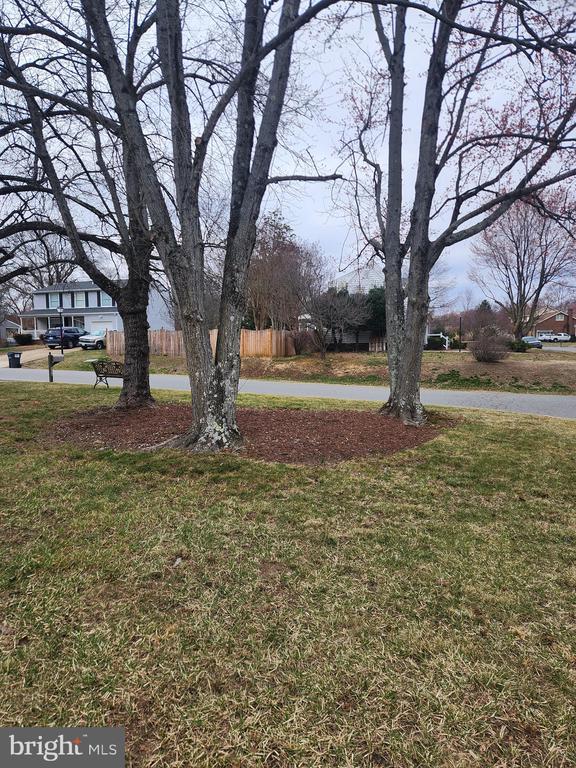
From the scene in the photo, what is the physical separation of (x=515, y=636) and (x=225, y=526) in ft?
6.47

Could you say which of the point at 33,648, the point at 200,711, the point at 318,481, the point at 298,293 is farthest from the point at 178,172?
the point at 298,293

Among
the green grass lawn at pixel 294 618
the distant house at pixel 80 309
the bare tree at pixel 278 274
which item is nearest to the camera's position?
the green grass lawn at pixel 294 618

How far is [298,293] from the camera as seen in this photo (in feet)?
67.6

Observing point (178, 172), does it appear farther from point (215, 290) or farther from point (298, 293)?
point (298, 293)

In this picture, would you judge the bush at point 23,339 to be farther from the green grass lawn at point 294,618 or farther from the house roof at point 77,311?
the green grass lawn at point 294,618

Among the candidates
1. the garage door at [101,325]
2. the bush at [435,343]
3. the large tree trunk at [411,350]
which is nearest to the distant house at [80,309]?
the garage door at [101,325]

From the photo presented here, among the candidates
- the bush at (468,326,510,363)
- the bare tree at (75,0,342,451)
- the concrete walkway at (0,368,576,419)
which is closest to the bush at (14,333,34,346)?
the concrete walkway at (0,368,576,419)

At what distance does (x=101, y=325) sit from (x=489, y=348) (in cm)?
3419

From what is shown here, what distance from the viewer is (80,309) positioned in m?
39.9

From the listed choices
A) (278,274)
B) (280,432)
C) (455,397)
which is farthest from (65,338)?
(280,432)

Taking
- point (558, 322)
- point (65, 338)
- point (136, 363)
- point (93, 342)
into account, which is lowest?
point (136, 363)

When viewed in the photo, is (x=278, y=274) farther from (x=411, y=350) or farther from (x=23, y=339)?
(x=23, y=339)

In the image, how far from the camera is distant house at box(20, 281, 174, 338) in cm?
3850

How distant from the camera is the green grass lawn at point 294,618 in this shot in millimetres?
1518
